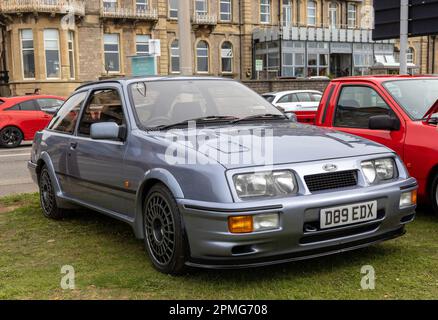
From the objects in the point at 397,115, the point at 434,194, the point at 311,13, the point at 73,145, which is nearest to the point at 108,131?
the point at 73,145

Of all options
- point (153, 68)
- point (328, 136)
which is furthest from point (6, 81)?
point (328, 136)

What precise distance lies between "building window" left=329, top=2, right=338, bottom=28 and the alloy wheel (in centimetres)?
4864

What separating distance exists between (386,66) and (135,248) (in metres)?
41.4

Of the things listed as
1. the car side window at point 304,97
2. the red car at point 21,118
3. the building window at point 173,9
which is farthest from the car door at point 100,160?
the building window at point 173,9

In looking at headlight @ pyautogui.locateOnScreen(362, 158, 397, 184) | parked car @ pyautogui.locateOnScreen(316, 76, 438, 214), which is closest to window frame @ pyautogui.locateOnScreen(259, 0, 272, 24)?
parked car @ pyautogui.locateOnScreen(316, 76, 438, 214)

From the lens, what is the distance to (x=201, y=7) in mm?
43438

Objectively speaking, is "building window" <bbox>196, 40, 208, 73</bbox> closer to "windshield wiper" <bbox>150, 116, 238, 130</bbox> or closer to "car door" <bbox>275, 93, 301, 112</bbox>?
"car door" <bbox>275, 93, 301, 112</bbox>

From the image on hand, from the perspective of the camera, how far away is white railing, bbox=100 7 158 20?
38250 mm

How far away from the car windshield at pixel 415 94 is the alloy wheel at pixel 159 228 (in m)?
3.09

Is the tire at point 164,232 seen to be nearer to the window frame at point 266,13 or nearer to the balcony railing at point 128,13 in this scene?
the balcony railing at point 128,13

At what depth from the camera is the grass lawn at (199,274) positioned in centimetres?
374

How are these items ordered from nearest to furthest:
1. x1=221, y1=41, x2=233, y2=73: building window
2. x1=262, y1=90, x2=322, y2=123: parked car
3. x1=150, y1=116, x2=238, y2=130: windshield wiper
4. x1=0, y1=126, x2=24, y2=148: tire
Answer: x1=150, y1=116, x2=238, y2=130: windshield wiper < x1=0, y1=126, x2=24, y2=148: tire < x1=262, y1=90, x2=322, y2=123: parked car < x1=221, y1=41, x2=233, y2=73: building window

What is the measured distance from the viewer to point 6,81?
36812 mm
